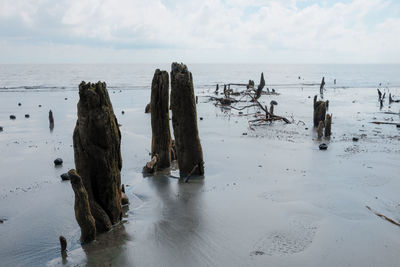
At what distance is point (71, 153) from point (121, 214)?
8102 mm

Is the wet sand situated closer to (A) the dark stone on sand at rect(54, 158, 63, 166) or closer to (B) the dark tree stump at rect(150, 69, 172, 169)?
(A) the dark stone on sand at rect(54, 158, 63, 166)

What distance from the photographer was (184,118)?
37.6 feet

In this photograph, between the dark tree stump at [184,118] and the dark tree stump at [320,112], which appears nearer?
the dark tree stump at [184,118]

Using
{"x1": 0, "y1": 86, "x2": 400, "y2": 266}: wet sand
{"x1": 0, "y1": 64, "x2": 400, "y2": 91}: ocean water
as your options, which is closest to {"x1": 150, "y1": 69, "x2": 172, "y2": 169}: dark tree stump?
{"x1": 0, "y1": 86, "x2": 400, "y2": 266}: wet sand

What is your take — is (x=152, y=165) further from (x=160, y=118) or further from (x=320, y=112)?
(x=320, y=112)

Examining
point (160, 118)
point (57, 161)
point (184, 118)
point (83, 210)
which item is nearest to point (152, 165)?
point (160, 118)

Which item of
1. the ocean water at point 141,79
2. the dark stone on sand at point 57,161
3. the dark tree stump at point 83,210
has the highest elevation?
the ocean water at point 141,79

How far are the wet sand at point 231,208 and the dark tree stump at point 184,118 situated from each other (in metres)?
0.70

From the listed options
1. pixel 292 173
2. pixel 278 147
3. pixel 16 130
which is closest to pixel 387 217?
pixel 292 173

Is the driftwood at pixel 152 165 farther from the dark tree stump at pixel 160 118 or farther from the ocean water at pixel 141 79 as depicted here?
the ocean water at pixel 141 79

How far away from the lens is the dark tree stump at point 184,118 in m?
11.3

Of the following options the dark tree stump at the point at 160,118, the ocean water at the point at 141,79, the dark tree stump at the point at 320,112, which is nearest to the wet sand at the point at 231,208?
the dark tree stump at the point at 160,118

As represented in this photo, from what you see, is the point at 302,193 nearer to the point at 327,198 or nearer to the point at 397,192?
the point at 327,198

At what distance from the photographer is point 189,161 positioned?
39.0 ft
